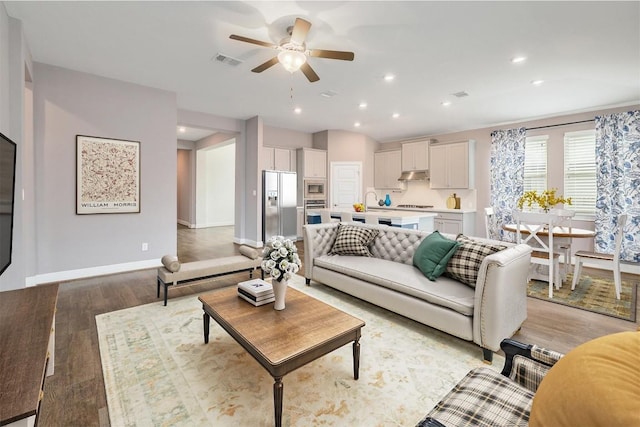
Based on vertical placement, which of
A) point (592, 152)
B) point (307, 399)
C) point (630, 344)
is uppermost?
point (592, 152)

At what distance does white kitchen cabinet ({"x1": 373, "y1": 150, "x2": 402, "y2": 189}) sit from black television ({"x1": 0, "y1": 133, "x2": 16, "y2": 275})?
7085mm

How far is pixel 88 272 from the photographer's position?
4.12 m

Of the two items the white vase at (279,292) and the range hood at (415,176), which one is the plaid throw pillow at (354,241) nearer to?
the white vase at (279,292)

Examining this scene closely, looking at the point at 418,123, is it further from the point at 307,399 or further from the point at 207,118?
the point at 307,399

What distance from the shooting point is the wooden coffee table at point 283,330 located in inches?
61.1

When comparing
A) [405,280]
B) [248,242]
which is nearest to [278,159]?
[248,242]

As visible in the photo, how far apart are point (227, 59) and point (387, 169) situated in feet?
17.5

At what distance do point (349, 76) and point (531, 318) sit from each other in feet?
11.6

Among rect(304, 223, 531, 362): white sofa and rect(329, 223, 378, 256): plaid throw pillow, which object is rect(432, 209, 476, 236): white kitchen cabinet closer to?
rect(329, 223, 378, 256): plaid throw pillow

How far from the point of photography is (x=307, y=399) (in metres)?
1.77

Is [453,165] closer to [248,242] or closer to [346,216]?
[346,216]

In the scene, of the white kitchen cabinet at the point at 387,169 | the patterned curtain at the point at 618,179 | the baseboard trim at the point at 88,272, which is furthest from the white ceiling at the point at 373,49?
the baseboard trim at the point at 88,272

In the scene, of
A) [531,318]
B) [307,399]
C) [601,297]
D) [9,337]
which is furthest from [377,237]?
[9,337]

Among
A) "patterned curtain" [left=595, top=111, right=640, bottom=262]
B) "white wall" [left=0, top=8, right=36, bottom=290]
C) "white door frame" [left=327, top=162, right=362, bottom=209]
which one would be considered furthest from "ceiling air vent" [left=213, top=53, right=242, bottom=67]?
"patterned curtain" [left=595, top=111, right=640, bottom=262]
